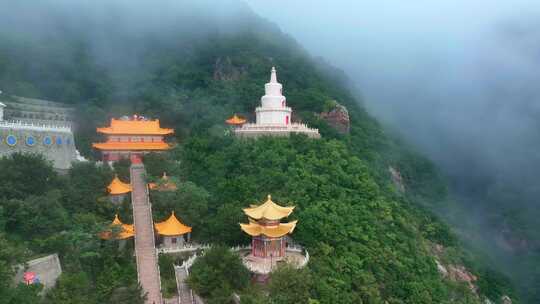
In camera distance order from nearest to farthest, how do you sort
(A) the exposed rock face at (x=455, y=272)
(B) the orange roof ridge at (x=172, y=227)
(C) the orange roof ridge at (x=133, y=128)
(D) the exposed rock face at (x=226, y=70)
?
(B) the orange roof ridge at (x=172, y=227), (A) the exposed rock face at (x=455, y=272), (C) the orange roof ridge at (x=133, y=128), (D) the exposed rock face at (x=226, y=70)

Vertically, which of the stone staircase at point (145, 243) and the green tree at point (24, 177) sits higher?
the green tree at point (24, 177)

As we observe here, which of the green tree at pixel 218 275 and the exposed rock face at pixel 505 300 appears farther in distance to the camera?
the exposed rock face at pixel 505 300

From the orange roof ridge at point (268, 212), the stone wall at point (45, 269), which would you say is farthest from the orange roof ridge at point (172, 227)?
the stone wall at point (45, 269)

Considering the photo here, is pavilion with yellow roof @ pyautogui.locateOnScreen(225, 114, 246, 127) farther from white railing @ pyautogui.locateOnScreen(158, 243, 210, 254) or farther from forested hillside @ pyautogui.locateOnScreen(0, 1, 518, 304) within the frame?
white railing @ pyautogui.locateOnScreen(158, 243, 210, 254)

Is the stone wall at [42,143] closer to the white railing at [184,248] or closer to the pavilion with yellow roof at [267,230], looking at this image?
the white railing at [184,248]

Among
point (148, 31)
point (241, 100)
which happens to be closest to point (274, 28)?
point (148, 31)

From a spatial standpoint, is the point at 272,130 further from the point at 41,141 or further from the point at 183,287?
the point at 183,287
